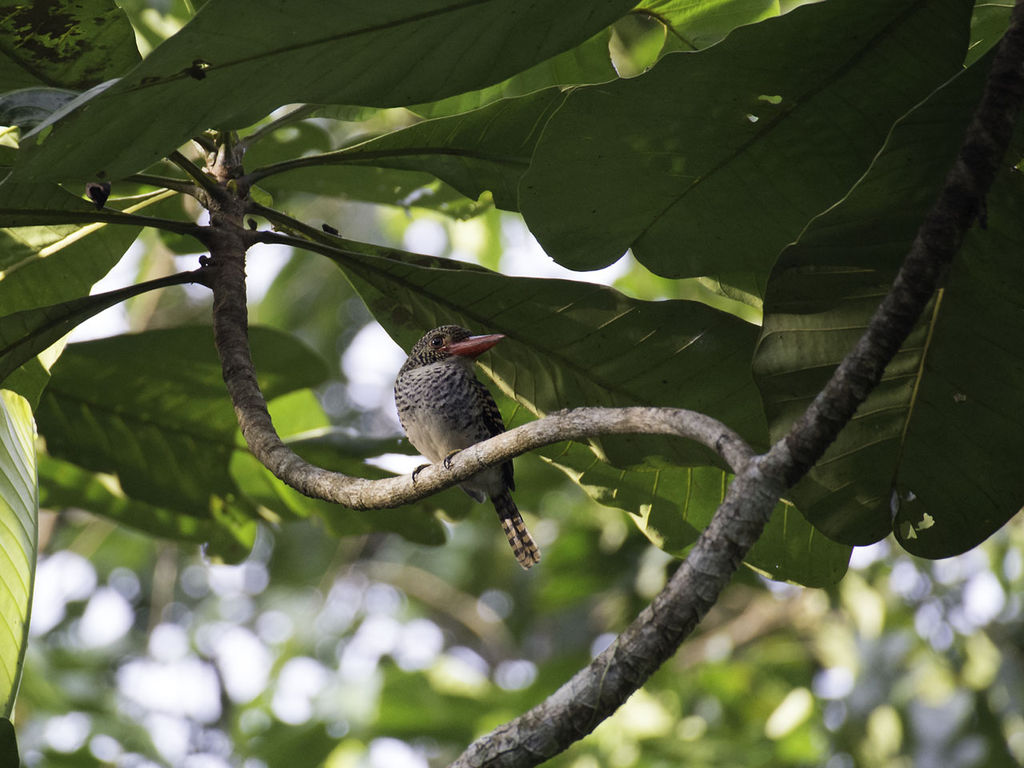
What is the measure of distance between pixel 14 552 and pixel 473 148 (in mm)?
1247

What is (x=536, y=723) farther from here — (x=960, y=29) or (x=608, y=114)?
(x=960, y=29)

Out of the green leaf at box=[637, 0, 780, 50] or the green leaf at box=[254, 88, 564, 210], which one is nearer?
the green leaf at box=[254, 88, 564, 210]

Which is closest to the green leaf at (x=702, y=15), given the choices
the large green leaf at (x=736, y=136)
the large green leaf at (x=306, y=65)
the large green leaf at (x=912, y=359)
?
the large green leaf at (x=736, y=136)

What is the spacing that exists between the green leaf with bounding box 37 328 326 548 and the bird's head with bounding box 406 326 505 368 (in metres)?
0.48

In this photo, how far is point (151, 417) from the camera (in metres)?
3.13

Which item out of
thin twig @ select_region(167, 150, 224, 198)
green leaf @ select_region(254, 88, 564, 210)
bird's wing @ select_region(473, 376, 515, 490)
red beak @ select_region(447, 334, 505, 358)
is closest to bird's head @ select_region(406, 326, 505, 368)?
red beak @ select_region(447, 334, 505, 358)

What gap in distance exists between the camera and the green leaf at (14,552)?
174cm

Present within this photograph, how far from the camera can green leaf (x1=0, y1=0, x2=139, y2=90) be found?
200 cm

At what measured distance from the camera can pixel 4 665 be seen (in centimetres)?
173

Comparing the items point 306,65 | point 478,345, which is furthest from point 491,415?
point 306,65

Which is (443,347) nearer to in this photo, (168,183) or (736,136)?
(168,183)

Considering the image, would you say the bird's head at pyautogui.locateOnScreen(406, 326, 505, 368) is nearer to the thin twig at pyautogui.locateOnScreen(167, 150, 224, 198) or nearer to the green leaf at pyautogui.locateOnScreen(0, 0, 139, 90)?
the thin twig at pyautogui.locateOnScreen(167, 150, 224, 198)

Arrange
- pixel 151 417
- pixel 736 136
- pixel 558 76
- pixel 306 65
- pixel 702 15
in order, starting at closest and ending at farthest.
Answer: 1. pixel 306 65
2. pixel 736 136
3. pixel 702 15
4. pixel 558 76
5. pixel 151 417

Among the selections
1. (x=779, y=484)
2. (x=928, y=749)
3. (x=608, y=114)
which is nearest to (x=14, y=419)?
(x=608, y=114)
